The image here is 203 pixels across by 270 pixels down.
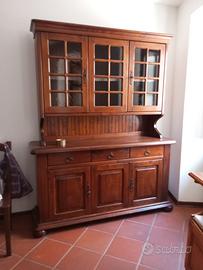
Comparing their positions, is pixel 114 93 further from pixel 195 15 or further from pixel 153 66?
pixel 195 15

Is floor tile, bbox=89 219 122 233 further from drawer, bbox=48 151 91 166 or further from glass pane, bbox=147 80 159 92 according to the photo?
glass pane, bbox=147 80 159 92

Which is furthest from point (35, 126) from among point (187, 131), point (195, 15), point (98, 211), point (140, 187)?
point (195, 15)

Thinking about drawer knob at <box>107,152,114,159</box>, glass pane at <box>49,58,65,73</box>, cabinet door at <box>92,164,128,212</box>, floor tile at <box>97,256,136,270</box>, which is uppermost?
glass pane at <box>49,58,65,73</box>

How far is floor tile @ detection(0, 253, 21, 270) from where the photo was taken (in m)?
1.66

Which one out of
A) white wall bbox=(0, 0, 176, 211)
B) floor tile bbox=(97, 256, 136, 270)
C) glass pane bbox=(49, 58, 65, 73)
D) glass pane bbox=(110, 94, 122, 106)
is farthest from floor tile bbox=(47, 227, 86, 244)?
glass pane bbox=(49, 58, 65, 73)

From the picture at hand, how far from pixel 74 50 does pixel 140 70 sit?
2.42 ft

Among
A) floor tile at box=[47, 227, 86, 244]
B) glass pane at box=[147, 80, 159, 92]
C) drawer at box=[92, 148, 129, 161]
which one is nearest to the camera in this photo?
floor tile at box=[47, 227, 86, 244]

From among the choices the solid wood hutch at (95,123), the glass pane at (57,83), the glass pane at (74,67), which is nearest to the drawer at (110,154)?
the solid wood hutch at (95,123)

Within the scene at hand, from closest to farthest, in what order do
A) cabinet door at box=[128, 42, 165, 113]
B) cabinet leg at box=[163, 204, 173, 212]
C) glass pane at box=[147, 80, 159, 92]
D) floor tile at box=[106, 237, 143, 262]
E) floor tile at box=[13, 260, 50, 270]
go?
floor tile at box=[13, 260, 50, 270]
floor tile at box=[106, 237, 143, 262]
cabinet door at box=[128, 42, 165, 113]
glass pane at box=[147, 80, 159, 92]
cabinet leg at box=[163, 204, 173, 212]

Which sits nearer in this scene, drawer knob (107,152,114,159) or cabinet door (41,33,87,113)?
cabinet door (41,33,87,113)

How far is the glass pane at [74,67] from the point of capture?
2.02 metres

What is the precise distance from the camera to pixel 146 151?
229 centimetres

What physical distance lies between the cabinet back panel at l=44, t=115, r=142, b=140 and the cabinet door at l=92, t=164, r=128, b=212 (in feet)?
1.59

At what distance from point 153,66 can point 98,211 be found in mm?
1672
